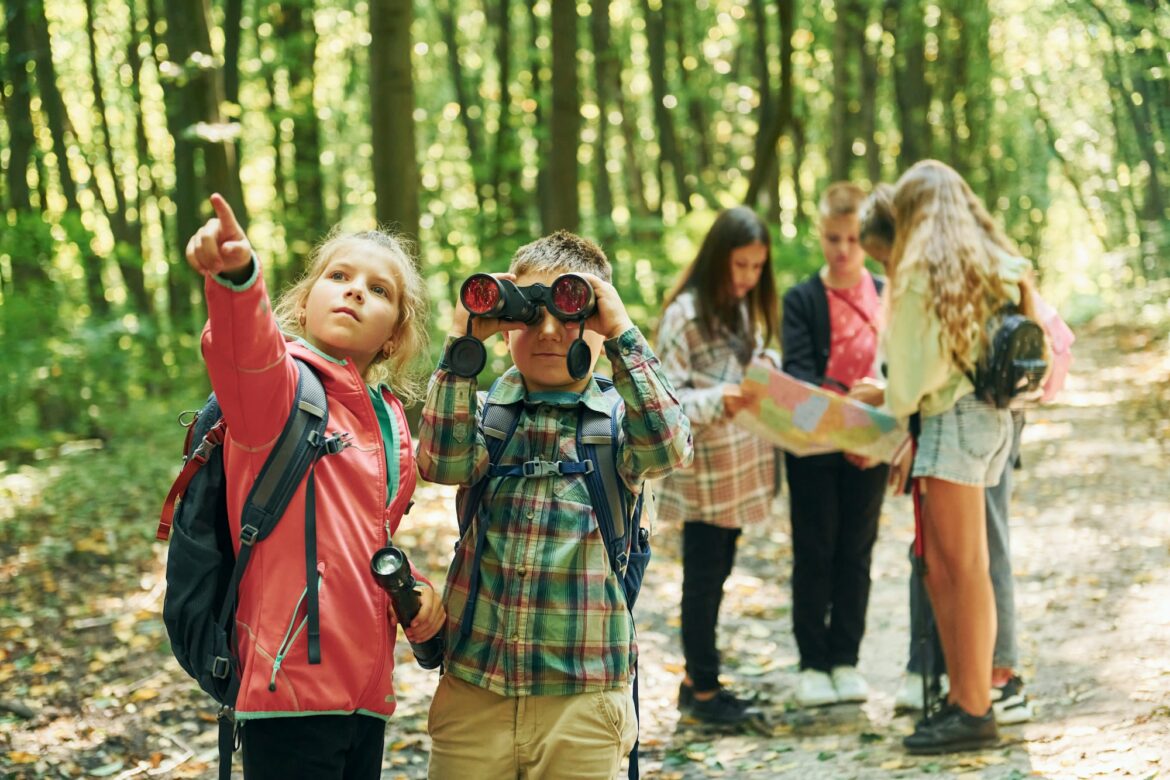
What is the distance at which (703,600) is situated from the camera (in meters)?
5.51

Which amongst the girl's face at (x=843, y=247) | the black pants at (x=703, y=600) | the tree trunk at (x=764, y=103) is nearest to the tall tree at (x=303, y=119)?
the tree trunk at (x=764, y=103)

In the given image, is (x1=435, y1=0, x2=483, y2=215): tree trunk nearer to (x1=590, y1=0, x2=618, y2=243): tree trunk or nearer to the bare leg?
(x1=590, y1=0, x2=618, y2=243): tree trunk

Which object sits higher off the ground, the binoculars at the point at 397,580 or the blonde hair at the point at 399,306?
the blonde hair at the point at 399,306

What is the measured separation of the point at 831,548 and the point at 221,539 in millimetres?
3622

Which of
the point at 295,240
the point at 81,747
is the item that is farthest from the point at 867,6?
the point at 81,747

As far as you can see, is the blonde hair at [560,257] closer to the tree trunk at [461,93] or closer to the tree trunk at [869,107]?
the tree trunk at [461,93]

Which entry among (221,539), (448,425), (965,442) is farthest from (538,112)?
(221,539)

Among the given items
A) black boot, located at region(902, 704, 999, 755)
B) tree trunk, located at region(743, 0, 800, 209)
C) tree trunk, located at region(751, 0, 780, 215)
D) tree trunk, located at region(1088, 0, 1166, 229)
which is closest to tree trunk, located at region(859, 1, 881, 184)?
Answer: tree trunk, located at region(751, 0, 780, 215)

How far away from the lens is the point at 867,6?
60.3ft

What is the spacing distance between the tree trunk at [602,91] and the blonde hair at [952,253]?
9308 millimetres

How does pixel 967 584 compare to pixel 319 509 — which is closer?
pixel 319 509

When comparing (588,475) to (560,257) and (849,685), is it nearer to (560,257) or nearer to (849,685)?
(560,257)

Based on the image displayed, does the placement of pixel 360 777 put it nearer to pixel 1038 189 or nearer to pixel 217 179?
pixel 217 179

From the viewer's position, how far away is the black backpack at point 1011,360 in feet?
15.0
